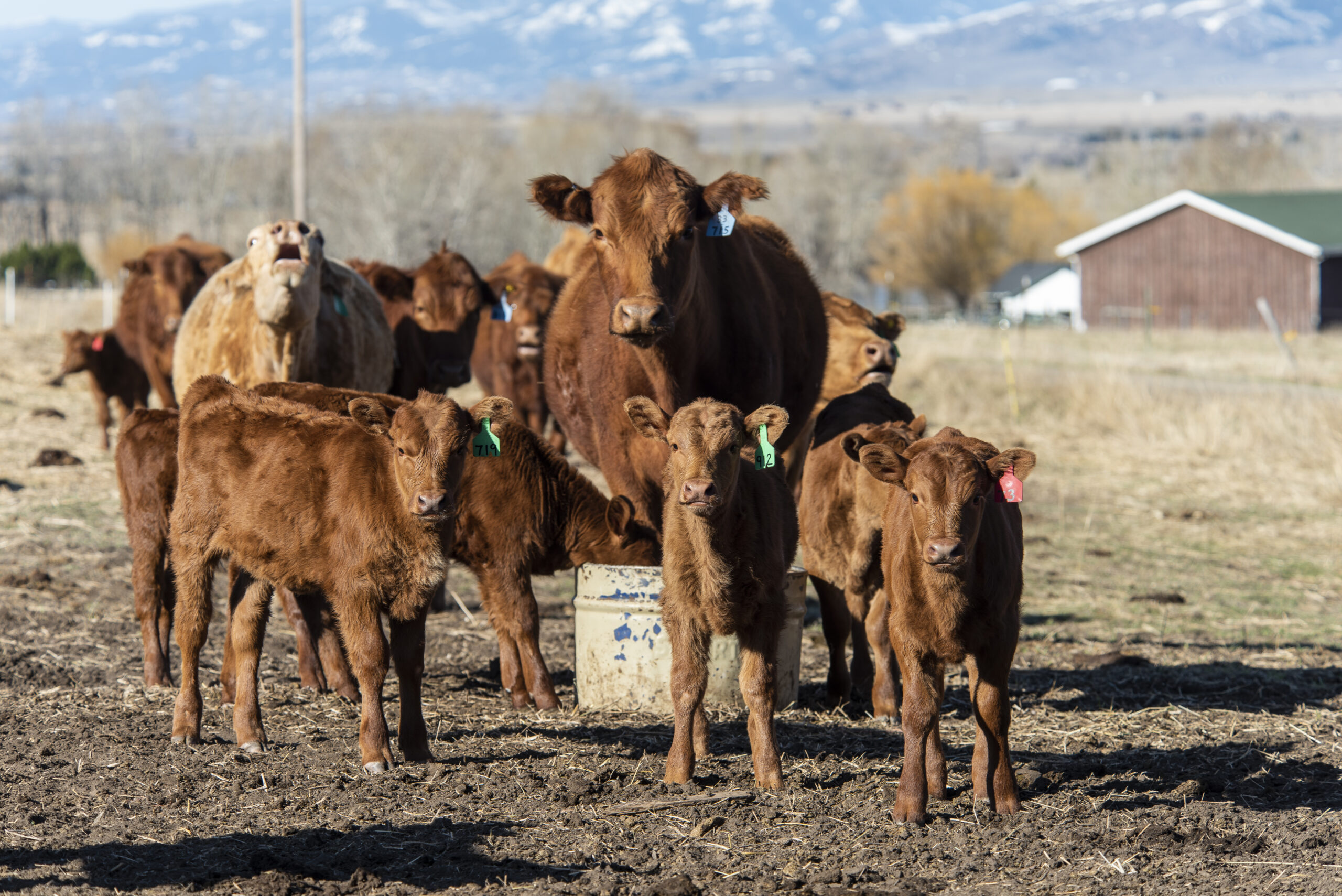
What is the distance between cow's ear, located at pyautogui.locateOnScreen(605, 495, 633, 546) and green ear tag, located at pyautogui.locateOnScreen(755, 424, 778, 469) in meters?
1.47

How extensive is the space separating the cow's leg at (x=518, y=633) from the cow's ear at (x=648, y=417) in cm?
154

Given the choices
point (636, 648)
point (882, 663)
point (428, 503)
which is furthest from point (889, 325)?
point (428, 503)

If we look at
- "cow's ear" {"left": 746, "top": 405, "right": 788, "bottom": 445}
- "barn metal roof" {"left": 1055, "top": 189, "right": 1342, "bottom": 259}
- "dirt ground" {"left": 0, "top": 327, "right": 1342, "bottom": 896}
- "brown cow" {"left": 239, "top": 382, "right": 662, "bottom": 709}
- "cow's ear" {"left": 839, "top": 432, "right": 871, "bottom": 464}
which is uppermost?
"barn metal roof" {"left": 1055, "top": 189, "right": 1342, "bottom": 259}

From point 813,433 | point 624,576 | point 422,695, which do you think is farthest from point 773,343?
point 422,695

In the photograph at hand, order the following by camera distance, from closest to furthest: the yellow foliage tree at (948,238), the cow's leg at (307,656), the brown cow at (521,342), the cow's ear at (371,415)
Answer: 1. the cow's ear at (371,415)
2. the cow's leg at (307,656)
3. the brown cow at (521,342)
4. the yellow foliage tree at (948,238)

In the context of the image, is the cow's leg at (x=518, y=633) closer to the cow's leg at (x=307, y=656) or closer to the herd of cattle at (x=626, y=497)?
the herd of cattle at (x=626, y=497)

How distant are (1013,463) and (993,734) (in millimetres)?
1033

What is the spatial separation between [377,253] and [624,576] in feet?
227

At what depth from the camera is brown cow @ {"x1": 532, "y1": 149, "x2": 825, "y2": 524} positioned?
6266 mm

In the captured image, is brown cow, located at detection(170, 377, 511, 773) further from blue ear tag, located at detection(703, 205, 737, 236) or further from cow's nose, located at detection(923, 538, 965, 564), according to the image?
cow's nose, located at detection(923, 538, 965, 564)

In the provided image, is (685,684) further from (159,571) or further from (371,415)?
(159,571)

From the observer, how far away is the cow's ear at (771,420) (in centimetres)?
561

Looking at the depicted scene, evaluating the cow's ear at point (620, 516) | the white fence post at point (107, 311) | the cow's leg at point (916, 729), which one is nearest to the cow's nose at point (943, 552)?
the cow's leg at point (916, 729)

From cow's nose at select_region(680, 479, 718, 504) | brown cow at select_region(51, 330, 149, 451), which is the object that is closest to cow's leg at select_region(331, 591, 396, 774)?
cow's nose at select_region(680, 479, 718, 504)
